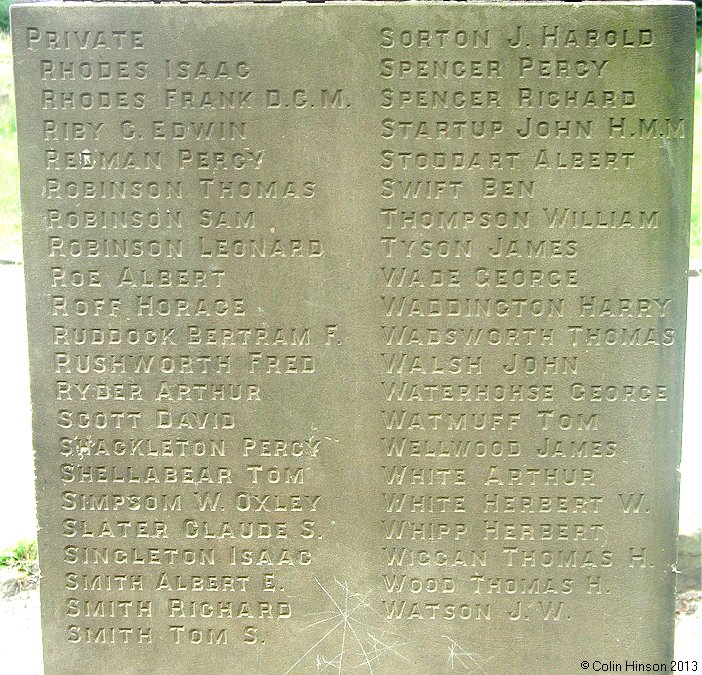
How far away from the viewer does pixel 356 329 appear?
3.53 meters

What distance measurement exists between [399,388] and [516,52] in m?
1.30

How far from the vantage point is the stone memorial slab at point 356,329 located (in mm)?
3385

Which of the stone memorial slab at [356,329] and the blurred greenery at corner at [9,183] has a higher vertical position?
the blurred greenery at corner at [9,183]

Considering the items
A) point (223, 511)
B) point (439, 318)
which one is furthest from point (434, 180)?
point (223, 511)

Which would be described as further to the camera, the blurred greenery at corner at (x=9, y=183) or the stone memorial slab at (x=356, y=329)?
the blurred greenery at corner at (x=9, y=183)

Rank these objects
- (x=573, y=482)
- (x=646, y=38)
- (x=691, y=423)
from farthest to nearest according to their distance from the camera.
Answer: (x=691, y=423), (x=573, y=482), (x=646, y=38)

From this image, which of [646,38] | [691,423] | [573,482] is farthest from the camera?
[691,423]

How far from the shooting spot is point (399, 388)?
355 centimetres

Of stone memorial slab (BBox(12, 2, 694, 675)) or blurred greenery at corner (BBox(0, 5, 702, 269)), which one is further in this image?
blurred greenery at corner (BBox(0, 5, 702, 269))

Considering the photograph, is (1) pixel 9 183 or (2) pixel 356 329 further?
(1) pixel 9 183

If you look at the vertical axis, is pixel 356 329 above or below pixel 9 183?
below

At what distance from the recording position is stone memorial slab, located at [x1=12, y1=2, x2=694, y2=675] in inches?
133

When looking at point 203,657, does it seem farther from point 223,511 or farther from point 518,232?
point 518,232

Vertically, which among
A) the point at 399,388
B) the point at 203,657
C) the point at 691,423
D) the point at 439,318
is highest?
the point at 439,318
